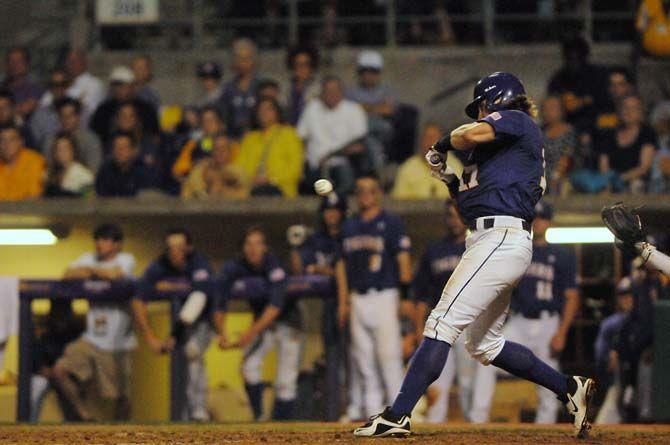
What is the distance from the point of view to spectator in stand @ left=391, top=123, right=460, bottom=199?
10.8 meters

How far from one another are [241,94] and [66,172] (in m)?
1.84

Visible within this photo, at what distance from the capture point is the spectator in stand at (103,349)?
A: 10102mm

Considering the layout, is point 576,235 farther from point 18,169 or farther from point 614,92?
point 18,169

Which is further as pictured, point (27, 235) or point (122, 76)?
point (122, 76)

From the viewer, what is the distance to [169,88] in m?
13.3

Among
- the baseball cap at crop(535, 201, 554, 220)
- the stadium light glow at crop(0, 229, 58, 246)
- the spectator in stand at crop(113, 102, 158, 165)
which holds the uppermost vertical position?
the spectator in stand at crop(113, 102, 158, 165)

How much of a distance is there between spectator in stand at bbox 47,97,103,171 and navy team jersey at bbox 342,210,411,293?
3139 mm

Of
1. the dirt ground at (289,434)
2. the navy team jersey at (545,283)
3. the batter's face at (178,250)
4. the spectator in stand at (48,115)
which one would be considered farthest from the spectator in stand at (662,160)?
the spectator in stand at (48,115)

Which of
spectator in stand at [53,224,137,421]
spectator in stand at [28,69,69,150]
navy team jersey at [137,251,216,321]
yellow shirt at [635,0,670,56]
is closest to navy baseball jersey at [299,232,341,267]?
navy team jersey at [137,251,216,321]

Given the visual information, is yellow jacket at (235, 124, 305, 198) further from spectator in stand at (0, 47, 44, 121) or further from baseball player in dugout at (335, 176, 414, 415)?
spectator in stand at (0, 47, 44, 121)

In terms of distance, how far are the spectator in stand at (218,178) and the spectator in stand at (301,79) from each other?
950mm

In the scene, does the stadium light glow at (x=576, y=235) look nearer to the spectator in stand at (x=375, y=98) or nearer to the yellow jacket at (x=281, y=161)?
the spectator in stand at (x=375, y=98)

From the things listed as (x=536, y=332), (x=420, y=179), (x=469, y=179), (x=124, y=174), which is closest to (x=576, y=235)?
(x=420, y=179)

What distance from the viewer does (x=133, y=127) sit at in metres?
11.6
